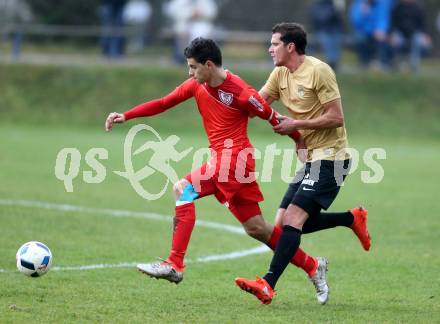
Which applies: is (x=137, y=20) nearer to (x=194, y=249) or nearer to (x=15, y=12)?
(x=15, y=12)

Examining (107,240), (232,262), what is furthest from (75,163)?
(232,262)

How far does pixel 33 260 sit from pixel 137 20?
24435mm

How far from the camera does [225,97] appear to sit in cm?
753

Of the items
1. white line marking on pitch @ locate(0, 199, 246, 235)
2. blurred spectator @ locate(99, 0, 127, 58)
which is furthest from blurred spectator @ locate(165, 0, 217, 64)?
white line marking on pitch @ locate(0, 199, 246, 235)

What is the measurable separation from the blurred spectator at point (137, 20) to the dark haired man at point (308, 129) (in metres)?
23.1

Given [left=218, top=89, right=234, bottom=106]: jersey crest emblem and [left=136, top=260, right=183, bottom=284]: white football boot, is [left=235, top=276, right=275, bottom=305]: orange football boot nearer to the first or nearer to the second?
[left=136, top=260, right=183, bottom=284]: white football boot

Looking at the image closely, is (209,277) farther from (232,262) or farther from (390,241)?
(390,241)

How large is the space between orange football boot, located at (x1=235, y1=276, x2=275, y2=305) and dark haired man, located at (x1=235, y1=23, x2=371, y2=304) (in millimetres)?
215

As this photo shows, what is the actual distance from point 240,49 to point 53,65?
6.45m

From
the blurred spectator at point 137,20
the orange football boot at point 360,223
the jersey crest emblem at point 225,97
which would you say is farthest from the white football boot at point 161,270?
the blurred spectator at point 137,20

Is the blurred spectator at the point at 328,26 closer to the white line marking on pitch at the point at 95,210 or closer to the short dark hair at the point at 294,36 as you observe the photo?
the white line marking on pitch at the point at 95,210

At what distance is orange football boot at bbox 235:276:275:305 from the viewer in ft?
22.7

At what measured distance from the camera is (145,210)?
41.5 feet

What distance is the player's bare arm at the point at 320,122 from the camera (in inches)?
294
